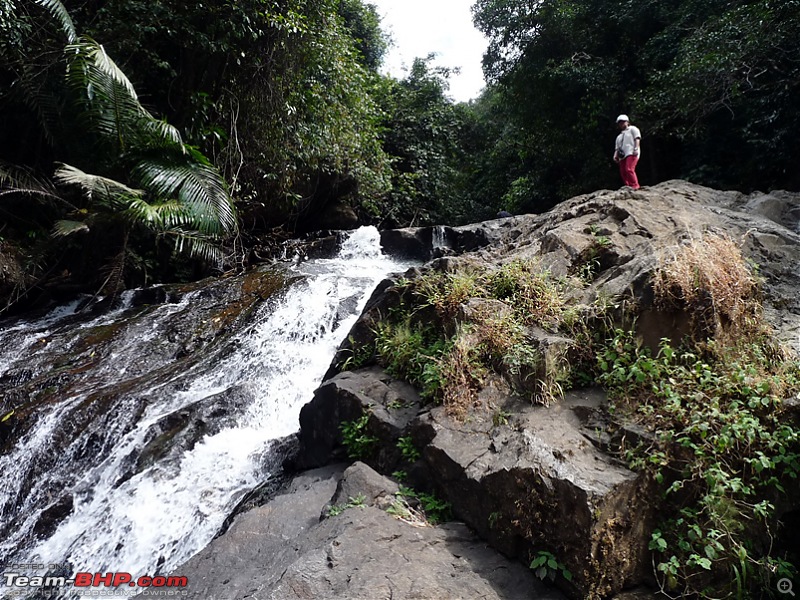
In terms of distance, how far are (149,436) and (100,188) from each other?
4284mm

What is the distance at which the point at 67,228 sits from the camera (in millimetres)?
7277

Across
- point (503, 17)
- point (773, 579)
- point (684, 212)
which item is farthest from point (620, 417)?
point (503, 17)

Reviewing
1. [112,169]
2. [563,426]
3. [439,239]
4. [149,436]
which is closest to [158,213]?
[112,169]

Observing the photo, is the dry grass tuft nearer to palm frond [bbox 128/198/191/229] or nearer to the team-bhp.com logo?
the team-bhp.com logo

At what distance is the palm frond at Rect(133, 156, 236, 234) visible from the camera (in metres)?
7.75

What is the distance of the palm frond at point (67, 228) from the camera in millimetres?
7207

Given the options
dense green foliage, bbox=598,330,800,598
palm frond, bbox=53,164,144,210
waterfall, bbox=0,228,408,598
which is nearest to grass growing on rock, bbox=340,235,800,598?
dense green foliage, bbox=598,330,800,598

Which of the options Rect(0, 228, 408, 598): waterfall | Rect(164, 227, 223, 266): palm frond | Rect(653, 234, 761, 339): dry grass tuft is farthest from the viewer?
Rect(164, 227, 223, 266): palm frond

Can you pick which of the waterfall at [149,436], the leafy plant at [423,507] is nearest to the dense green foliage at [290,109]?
the waterfall at [149,436]

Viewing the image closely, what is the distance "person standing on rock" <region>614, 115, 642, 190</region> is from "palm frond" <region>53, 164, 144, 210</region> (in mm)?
7665

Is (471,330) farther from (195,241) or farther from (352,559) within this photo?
(195,241)

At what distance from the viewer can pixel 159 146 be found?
8.18 meters

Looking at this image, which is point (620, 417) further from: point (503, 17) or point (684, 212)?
point (503, 17)

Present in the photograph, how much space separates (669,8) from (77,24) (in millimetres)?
13164
